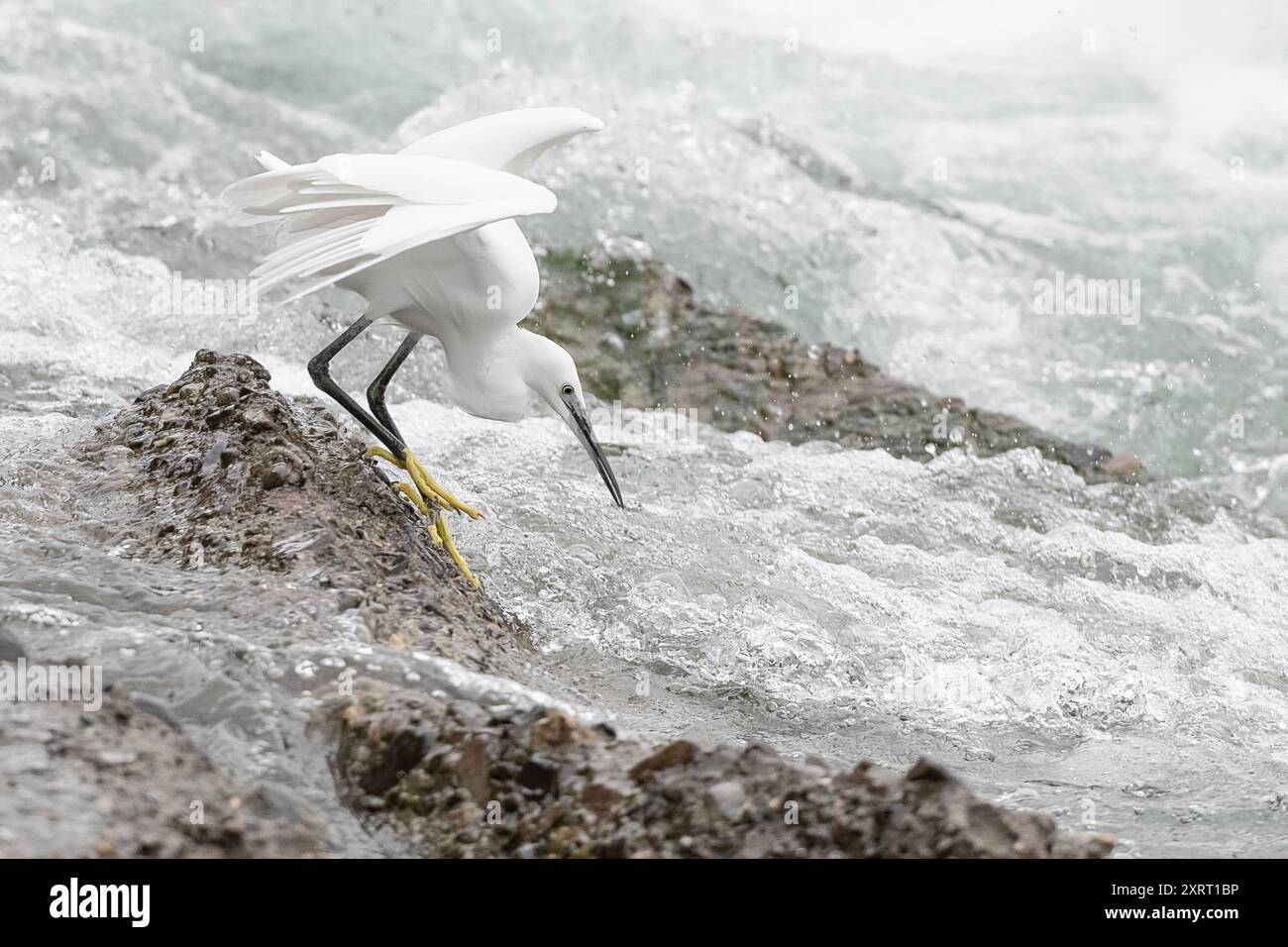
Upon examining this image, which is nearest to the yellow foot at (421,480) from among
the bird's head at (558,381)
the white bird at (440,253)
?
the white bird at (440,253)

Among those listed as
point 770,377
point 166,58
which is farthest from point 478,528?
point 166,58

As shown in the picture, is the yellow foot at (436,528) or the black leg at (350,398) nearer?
the yellow foot at (436,528)

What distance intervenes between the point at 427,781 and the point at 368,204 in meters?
1.70

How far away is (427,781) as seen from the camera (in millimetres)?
2229

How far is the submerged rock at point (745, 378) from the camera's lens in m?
5.77

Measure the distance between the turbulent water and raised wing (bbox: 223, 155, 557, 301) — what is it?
0.84m

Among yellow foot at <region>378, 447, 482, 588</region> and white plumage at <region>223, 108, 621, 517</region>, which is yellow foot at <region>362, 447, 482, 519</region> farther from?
white plumage at <region>223, 108, 621, 517</region>

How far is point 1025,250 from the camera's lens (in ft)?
30.1

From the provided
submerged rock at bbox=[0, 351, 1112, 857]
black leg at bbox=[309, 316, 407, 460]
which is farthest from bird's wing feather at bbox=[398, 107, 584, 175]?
submerged rock at bbox=[0, 351, 1112, 857]

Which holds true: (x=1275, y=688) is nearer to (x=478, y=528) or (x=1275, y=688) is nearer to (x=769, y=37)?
(x=478, y=528)

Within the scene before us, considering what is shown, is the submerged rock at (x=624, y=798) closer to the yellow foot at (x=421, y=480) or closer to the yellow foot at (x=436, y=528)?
the yellow foot at (x=436, y=528)

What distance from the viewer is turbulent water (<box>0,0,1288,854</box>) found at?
3.36 meters

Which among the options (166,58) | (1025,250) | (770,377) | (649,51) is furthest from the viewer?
(649,51)

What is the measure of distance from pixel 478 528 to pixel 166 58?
7.58 meters
